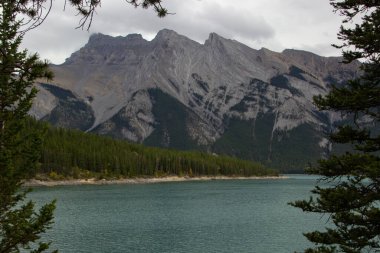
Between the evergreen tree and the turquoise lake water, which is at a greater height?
the evergreen tree

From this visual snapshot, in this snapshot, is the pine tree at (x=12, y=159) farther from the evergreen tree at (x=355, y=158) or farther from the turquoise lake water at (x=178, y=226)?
the turquoise lake water at (x=178, y=226)

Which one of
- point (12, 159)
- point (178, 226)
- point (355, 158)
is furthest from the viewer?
point (178, 226)

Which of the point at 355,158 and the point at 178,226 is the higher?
the point at 355,158

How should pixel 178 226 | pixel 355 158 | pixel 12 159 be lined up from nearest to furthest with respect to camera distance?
pixel 355 158
pixel 12 159
pixel 178 226

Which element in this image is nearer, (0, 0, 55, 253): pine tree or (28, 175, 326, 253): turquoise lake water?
(0, 0, 55, 253): pine tree

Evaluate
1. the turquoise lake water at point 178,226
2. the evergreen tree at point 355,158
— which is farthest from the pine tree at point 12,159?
the turquoise lake water at point 178,226

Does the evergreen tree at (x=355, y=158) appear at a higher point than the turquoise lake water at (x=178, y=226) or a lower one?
higher

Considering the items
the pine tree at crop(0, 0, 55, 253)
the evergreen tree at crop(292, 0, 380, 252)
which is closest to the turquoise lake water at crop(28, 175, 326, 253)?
the pine tree at crop(0, 0, 55, 253)

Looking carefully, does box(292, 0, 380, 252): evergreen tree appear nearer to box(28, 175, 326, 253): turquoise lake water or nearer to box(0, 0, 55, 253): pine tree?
box(0, 0, 55, 253): pine tree

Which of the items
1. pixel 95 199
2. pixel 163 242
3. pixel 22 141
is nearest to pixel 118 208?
pixel 95 199

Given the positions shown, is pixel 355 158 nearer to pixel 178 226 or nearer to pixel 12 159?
pixel 12 159

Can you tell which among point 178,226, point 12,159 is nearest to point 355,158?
point 12,159

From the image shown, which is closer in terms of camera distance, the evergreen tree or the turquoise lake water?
the evergreen tree

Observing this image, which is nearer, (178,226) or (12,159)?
(12,159)
